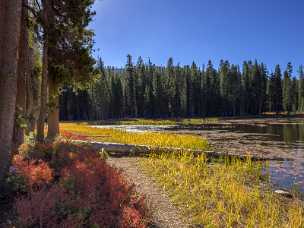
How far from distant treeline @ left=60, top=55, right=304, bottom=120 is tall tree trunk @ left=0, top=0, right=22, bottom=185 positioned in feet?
277

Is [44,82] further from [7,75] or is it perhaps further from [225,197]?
[225,197]

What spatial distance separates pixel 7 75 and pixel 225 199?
21.4 feet

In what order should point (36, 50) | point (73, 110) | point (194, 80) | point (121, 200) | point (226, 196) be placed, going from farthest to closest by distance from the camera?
point (194, 80) < point (73, 110) < point (36, 50) < point (226, 196) < point (121, 200)

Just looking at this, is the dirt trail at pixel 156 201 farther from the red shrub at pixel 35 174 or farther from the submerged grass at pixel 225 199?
the red shrub at pixel 35 174

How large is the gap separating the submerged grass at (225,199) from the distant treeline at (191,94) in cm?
8027

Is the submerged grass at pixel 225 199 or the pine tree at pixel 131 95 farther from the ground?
the pine tree at pixel 131 95

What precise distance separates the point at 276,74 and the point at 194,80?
25492mm

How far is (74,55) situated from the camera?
17422 mm

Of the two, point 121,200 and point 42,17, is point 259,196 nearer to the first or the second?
point 121,200

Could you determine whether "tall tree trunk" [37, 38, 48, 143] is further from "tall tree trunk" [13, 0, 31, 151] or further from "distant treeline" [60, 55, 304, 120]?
"distant treeline" [60, 55, 304, 120]

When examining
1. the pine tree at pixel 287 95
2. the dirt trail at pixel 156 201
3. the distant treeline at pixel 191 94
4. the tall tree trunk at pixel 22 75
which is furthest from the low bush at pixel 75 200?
the pine tree at pixel 287 95

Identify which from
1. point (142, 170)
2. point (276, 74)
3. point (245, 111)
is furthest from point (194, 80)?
point (142, 170)

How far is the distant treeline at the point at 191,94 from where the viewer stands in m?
99.8

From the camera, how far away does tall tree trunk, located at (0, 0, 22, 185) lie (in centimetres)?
810
